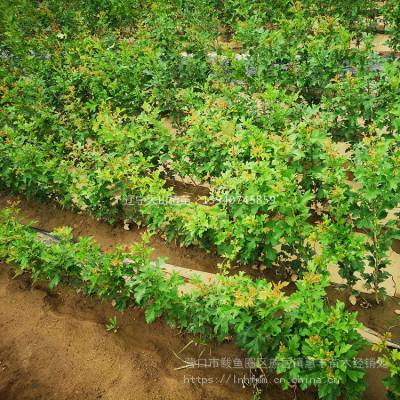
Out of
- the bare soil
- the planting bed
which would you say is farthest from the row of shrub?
the bare soil

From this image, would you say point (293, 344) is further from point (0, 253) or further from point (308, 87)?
point (308, 87)

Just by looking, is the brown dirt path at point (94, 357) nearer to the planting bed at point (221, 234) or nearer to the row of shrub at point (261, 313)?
the planting bed at point (221, 234)

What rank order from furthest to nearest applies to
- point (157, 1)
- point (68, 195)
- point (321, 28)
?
point (157, 1) → point (321, 28) → point (68, 195)

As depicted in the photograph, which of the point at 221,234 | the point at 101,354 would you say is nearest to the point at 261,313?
the point at 221,234

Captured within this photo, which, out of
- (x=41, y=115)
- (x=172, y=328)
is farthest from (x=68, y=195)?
(x=172, y=328)

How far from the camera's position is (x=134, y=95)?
698cm

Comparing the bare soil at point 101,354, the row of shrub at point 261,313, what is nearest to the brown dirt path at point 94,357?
the bare soil at point 101,354

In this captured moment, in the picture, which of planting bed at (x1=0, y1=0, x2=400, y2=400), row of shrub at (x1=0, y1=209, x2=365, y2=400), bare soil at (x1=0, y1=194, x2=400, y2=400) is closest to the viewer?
row of shrub at (x1=0, y1=209, x2=365, y2=400)

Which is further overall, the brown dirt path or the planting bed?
the brown dirt path

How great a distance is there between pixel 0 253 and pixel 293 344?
3568 mm

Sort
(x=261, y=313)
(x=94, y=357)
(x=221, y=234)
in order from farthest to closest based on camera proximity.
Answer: (x=94, y=357) < (x=221, y=234) < (x=261, y=313)

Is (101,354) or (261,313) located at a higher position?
(261,313)

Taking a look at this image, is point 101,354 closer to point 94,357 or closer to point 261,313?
point 94,357

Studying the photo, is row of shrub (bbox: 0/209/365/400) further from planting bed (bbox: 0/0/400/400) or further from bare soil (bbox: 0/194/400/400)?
bare soil (bbox: 0/194/400/400)
